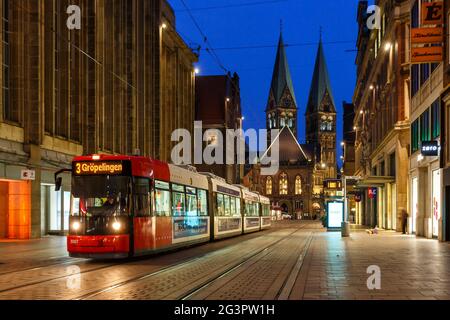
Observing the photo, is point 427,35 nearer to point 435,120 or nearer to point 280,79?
point 435,120

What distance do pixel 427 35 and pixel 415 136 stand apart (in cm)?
1365

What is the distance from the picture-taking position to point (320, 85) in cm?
18800

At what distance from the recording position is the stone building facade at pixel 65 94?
111 ft

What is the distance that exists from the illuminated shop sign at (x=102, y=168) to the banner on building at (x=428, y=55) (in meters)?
14.0

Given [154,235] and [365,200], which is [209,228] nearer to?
[154,235]

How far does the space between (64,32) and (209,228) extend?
15667 mm

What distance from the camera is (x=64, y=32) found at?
131 feet

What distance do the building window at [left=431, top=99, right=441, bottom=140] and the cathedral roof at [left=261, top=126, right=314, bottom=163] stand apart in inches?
5599

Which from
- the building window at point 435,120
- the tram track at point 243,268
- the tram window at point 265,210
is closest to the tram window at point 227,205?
the building window at point 435,120

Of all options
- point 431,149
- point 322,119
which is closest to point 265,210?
point 431,149
